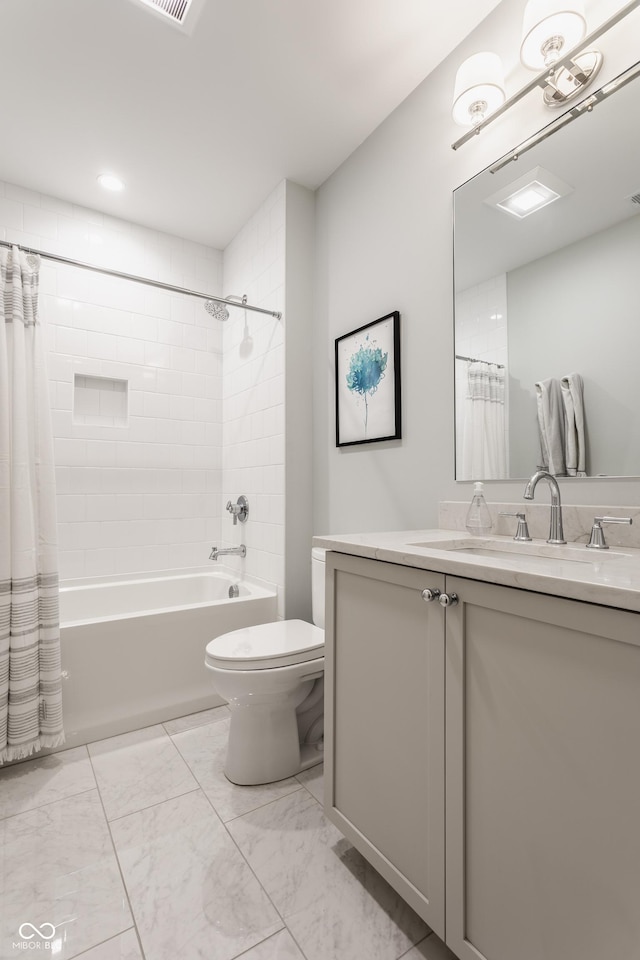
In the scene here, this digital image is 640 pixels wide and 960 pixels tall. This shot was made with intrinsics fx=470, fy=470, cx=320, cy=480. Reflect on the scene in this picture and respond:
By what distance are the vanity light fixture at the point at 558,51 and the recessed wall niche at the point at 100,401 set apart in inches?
89.4

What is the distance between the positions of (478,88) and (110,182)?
182cm

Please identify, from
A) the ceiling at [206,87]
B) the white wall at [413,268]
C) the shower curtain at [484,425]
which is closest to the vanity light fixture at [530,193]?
the white wall at [413,268]

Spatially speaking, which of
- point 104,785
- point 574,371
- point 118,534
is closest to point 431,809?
point 574,371

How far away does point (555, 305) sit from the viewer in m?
1.33

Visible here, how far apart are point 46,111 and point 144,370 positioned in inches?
47.7

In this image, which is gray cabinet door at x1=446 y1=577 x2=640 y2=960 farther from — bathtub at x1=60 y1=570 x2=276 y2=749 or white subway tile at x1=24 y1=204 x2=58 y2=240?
white subway tile at x1=24 y1=204 x2=58 y2=240

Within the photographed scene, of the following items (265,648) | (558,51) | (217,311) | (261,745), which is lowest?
(261,745)

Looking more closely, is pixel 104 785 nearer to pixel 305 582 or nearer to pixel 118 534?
pixel 305 582

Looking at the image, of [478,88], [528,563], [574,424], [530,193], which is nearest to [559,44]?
[478,88]

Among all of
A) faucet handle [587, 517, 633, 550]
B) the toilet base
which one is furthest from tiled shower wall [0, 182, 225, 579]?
faucet handle [587, 517, 633, 550]

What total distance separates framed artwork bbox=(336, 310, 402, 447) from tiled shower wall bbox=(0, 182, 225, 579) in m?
1.14

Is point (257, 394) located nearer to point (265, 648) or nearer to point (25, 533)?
point (25, 533)

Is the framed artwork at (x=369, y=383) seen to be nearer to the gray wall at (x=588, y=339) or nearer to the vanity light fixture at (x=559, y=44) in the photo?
the gray wall at (x=588, y=339)

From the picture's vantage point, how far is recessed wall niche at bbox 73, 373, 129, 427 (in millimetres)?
2600
